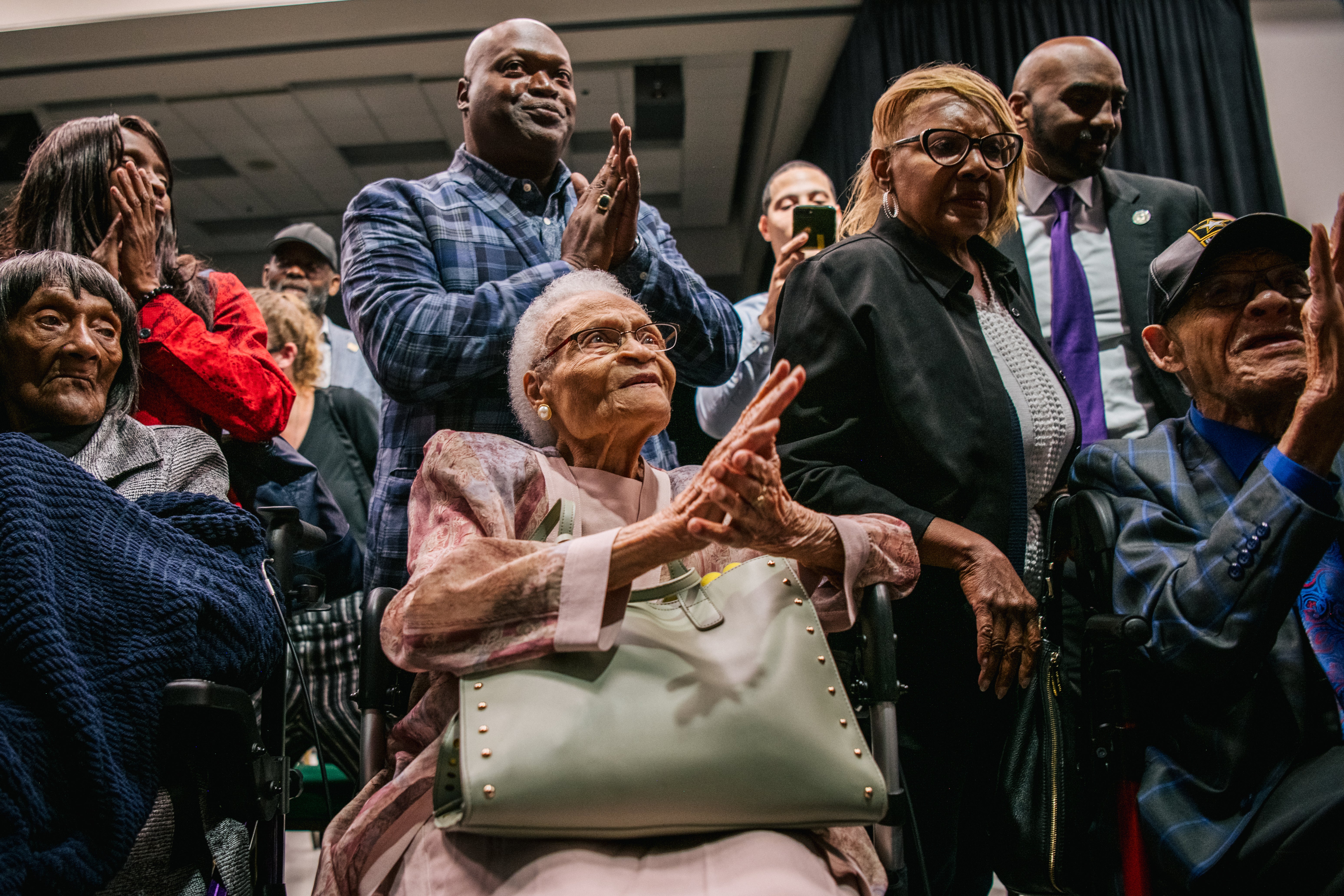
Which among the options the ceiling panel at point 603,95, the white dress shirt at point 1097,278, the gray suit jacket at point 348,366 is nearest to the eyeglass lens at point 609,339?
the white dress shirt at point 1097,278

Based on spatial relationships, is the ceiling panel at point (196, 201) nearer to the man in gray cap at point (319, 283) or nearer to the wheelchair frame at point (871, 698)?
the man in gray cap at point (319, 283)

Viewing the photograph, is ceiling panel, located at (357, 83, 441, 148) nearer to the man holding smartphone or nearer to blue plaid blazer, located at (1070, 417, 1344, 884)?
the man holding smartphone

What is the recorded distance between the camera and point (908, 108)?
6.61ft

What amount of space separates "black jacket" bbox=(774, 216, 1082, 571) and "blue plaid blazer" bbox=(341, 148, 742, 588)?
1.17 ft

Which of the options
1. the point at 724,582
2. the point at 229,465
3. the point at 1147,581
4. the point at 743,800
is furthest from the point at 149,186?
the point at 1147,581

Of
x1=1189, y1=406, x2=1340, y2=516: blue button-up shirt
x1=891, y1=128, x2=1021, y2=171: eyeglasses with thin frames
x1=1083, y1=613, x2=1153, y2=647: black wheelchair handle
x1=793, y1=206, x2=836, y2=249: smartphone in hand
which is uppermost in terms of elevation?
x1=891, y1=128, x2=1021, y2=171: eyeglasses with thin frames

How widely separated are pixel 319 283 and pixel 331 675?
7.35ft

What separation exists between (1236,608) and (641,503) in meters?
0.90

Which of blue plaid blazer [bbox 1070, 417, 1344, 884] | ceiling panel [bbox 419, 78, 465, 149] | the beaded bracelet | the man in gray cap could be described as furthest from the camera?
ceiling panel [bbox 419, 78, 465, 149]

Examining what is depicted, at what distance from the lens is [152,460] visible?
5.99 feet

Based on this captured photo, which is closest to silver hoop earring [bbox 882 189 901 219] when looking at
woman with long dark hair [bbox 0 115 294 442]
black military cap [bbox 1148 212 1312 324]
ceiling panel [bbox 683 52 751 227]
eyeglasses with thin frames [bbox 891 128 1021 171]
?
eyeglasses with thin frames [bbox 891 128 1021 171]

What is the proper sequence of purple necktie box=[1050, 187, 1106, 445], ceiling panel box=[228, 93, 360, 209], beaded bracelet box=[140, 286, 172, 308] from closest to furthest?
beaded bracelet box=[140, 286, 172, 308]
purple necktie box=[1050, 187, 1106, 445]
ceiling panel box=[228, 93, 360, 209]

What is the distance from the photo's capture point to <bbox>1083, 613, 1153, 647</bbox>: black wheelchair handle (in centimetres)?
153

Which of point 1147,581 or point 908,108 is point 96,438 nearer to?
point 908,108
